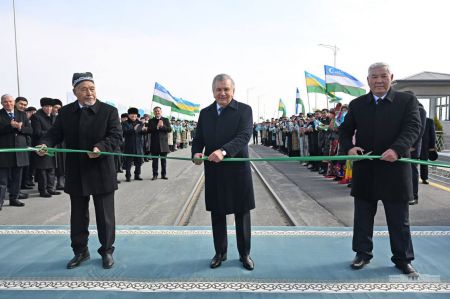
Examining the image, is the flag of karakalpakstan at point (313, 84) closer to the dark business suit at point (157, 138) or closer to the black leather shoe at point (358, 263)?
the dark business suit at point (157, 138)

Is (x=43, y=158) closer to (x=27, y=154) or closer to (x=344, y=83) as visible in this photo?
(x=27, y=154)

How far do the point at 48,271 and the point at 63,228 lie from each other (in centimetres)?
180

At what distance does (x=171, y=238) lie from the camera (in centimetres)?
521

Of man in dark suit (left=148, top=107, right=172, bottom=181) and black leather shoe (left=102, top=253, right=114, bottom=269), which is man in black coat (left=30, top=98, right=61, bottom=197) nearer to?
man in dark suit (left=148, top=107, right=172, bottom=181)

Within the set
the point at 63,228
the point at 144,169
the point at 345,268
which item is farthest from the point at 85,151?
the point at 144,169

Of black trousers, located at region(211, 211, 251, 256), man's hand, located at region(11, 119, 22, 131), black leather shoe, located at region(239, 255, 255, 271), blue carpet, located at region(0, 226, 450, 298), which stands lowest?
blue carpet, located at region(0, 226, 450, 298)

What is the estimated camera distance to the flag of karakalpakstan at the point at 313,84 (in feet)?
64.0

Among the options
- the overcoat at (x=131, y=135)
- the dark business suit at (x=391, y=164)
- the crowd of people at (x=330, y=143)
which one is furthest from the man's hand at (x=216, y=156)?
the overcoat at (x=131, y=135)

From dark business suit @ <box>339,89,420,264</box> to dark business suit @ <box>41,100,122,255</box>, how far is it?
262 centimetres

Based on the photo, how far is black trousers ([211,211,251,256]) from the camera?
4.11m

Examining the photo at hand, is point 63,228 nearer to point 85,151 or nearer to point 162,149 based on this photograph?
point 85,151

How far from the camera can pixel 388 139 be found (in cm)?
388

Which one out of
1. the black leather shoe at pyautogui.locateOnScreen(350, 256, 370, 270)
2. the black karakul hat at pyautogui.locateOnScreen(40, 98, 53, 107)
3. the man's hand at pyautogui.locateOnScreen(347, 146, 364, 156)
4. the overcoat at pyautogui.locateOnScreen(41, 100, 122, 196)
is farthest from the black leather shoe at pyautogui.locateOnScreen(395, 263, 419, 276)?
the black karakul hat at pyautogui.locateOnScreen(40, 98, 53, 107)

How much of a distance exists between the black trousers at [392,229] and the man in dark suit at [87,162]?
Result: 2615 millimetres
